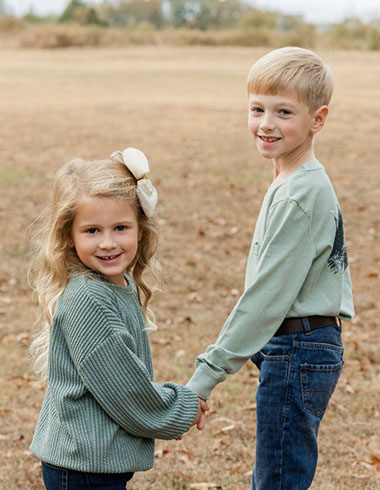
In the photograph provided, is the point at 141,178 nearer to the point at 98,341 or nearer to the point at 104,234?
the point at 104,234

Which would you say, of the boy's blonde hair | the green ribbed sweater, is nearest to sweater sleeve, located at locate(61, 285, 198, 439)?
the green ribbed sweater

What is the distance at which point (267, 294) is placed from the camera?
2.51 m

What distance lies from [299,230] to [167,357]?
3228 millimetres

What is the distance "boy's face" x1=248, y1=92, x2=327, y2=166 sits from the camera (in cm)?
256

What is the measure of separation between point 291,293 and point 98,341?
729mm

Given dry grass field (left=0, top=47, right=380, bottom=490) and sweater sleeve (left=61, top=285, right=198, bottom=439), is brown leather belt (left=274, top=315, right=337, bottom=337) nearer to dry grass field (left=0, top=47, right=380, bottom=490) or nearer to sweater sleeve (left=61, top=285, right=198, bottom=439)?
sweater sleeve (left=61, top=285, right=198, bottom=439)

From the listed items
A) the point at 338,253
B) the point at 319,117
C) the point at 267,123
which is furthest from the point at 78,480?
the point at 319,117

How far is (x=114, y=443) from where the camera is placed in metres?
2.30

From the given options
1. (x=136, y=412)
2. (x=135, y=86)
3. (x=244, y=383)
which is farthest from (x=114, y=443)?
(x=135, y=86)

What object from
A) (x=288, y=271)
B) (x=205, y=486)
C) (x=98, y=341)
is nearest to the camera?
(x=98, y=341)

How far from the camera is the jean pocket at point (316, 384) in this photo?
8.23ft

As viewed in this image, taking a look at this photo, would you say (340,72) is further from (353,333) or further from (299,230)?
(299,230)

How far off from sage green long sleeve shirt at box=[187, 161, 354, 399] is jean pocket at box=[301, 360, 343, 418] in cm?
19

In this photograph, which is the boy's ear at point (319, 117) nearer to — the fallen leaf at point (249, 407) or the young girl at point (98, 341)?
the young girl at point (98, 341)
